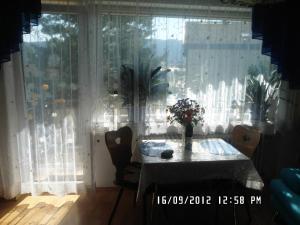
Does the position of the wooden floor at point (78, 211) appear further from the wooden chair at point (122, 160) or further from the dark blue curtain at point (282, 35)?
the dark blue curtain at point (282, 35)

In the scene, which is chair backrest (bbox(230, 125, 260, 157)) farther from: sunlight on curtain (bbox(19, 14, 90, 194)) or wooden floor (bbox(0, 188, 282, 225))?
sunlight on curtain (bbox(19, 14, 90, 194))

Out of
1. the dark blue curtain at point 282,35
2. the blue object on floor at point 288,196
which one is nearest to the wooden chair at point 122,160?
the blue object on floor at point 288,196

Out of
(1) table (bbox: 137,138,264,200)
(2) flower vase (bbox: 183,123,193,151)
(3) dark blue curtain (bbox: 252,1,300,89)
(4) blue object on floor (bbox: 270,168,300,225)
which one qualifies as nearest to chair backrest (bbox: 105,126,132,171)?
(1) table (bbox: 137,138,264,200)

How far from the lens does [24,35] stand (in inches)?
104

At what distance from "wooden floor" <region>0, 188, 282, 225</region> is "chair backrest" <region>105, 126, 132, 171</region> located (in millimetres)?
587

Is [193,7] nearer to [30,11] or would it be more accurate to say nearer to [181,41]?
[181,41]

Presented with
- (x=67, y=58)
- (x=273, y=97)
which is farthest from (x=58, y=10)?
(x=273, y=97)

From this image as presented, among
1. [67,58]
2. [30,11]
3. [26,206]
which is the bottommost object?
[26,206]

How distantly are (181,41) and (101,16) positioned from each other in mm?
932

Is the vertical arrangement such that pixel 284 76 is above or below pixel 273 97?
above

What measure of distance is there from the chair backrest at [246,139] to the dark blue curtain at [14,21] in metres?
2.41

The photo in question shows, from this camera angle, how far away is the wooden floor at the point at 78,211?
2.45m

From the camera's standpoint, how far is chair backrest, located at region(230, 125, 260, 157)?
2.55 metres
